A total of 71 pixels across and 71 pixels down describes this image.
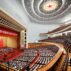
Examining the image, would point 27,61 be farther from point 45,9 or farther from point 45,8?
point 45,9

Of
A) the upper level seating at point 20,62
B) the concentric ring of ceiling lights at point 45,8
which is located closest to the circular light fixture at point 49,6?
the concentric ring of ceiling lights at point 45,8

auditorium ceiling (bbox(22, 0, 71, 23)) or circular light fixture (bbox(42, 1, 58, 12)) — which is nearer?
auditorium ceiling (bbox(22, 0, 71, 23))

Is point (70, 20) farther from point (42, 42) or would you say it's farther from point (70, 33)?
point (42, 42)

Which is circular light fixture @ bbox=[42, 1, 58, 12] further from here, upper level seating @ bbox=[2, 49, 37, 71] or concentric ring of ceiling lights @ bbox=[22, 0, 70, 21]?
upper level seating @ bbox=[2, 49, 37, 71]

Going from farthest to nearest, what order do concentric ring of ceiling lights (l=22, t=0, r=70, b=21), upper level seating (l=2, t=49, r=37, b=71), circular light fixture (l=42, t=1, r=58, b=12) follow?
circular light fixture (l=42, t=1, r=58, b=12) → concentric ring of ceiling lights (l=22, t=0, r=70, b=21) → upper level seating (l=2, t=49, r=37, b=71)

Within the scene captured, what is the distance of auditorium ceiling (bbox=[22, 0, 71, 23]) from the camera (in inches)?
303

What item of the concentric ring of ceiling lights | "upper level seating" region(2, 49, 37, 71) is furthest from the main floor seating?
the concentric ring of ceiling lights

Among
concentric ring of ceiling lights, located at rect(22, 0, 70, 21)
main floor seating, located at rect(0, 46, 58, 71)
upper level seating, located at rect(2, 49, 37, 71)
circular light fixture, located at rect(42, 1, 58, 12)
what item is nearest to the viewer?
main floor seating, located at rect(0, 46, 58, 71)

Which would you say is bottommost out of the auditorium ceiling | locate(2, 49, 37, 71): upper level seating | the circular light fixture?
locate(2, 49, 37, 71): upper level seating

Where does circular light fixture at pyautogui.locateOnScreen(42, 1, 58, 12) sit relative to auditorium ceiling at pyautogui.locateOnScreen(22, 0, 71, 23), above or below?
above

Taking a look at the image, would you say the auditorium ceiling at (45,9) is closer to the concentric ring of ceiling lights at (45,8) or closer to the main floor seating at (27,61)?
the concentric ring of ceiling lights at (45,8)

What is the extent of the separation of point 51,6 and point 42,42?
3.45m

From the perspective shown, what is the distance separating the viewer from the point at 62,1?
298 inches

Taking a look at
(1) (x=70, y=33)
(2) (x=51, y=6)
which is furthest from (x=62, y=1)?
(1) (x=70, y=33)
